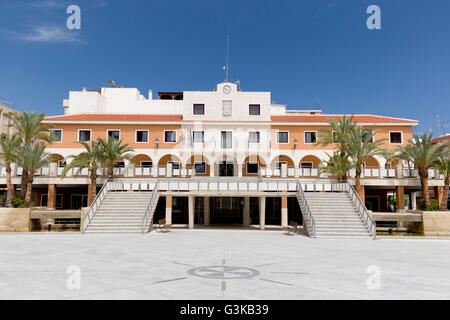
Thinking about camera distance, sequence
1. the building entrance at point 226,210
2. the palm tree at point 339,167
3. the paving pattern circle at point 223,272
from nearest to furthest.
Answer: the paving pattern circle at point 223,272, the palm tree at point 339,167, the building entrance at point 226,210

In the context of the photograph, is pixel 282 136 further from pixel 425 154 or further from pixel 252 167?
pixel 425 154

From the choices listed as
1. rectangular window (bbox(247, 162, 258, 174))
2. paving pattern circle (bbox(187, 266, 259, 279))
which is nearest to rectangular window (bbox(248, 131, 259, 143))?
rectangular window (bbox(247, 162, 258, 174))

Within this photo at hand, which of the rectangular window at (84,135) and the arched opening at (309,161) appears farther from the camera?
the arched opening at (309,161)

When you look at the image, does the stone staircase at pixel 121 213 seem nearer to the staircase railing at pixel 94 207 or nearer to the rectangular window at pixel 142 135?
the staircase railing at pixel 94 207

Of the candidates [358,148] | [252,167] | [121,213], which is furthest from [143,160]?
[358,148]

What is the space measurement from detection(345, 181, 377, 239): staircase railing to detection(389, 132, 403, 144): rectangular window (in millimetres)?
13939

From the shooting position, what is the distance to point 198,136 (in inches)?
1507

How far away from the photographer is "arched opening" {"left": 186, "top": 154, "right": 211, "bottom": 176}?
37969 millimetres

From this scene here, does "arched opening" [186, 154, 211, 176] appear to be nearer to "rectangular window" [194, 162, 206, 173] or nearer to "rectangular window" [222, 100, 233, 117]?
"rectangular window" [194, 162, 206, 173]

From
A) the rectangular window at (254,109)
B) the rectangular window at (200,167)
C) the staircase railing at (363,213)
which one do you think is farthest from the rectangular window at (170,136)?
the staircase railing at (363,213)

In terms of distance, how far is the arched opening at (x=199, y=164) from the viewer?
37969 mm

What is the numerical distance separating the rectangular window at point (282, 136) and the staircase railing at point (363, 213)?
11568 mm
